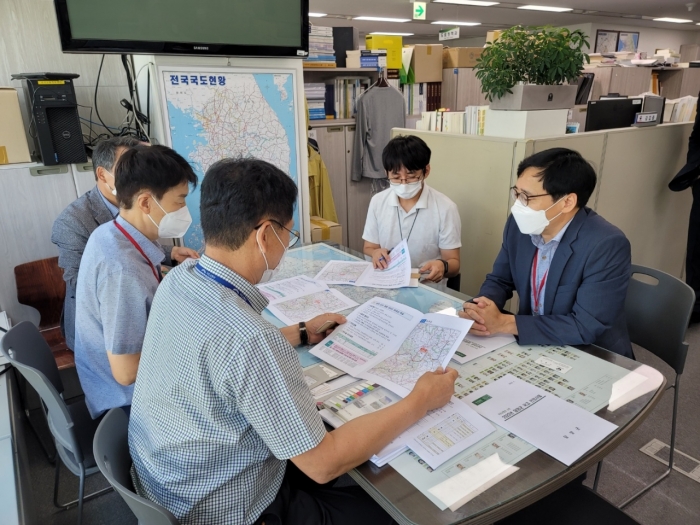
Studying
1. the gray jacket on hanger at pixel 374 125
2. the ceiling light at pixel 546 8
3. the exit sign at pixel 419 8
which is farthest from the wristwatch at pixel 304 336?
the ceiling light at pixel 546 8

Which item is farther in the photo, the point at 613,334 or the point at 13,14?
the point at 13,14

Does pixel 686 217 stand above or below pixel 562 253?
below

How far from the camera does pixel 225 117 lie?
2768mm

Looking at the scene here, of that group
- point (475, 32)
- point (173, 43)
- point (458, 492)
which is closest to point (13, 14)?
point (173, 43)

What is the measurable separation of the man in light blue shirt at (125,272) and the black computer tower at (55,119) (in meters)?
1.23

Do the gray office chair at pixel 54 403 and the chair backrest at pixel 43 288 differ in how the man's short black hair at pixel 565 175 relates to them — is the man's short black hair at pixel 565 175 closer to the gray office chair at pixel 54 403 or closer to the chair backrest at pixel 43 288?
the gray office chair at pixel 54 403

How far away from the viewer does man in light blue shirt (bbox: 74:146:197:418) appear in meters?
1.35

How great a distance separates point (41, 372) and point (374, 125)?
144 inches

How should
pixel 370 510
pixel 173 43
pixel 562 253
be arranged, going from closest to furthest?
pixel 370 510 < pixel 562 253 < pixel 173 43

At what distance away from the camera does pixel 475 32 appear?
40.4ft

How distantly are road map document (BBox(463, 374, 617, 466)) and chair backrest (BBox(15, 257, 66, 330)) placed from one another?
7.73 ft

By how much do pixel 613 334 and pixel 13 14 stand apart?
3.32 meters

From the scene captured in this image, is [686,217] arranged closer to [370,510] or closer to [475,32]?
[370,510]

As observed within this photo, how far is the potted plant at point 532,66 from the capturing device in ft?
7.63
